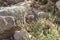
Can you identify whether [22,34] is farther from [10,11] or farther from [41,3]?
[41,3]

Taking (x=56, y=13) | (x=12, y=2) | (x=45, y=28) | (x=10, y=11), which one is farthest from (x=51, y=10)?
(x=10, y=11)

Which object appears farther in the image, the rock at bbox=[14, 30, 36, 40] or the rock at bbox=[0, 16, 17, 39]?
the rock at bbox=[14, 30, 36, 40]

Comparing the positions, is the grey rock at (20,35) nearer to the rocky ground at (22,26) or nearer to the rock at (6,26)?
the rocky ground at (22,26)

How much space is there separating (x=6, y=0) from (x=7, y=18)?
13.4 feet

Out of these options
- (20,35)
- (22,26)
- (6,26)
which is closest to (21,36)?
(20,35)

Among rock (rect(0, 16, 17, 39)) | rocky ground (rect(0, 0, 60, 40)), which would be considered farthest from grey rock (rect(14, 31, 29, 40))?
rock (rect(0, 16, 17, 39))

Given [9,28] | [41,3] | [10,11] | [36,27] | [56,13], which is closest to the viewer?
[9,28]

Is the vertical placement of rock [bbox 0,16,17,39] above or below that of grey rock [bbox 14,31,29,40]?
above

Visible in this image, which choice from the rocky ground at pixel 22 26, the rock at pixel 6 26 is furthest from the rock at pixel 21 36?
the rock at pixel 6 26

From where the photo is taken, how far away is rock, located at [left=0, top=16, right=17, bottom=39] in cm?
589

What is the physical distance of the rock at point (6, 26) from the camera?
19.3 ft

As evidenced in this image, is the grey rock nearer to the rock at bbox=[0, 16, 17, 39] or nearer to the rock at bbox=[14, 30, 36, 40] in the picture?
the rock at bbox=[14, 30, 36, 40]

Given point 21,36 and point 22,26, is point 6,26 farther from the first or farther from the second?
point 22,26

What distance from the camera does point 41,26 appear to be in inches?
276
